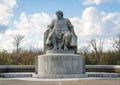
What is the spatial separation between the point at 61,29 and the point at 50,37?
1.06 meters

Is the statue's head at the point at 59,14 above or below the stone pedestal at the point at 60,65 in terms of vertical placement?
above

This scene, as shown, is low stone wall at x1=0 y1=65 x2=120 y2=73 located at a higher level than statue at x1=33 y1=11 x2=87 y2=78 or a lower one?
lower

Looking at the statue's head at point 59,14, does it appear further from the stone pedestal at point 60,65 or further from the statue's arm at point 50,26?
the stone pedestal at point 60,65

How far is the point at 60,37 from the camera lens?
68.2ft

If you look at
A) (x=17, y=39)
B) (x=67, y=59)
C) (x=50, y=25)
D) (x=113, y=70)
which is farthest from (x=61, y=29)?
(x=17, y=39)

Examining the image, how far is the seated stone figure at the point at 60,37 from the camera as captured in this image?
20.5 metres

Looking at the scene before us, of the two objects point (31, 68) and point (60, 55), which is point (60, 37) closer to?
point (60, 55)

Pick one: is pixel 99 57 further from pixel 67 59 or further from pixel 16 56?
pixel 67 59

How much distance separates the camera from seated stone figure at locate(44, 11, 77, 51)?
20.5 m

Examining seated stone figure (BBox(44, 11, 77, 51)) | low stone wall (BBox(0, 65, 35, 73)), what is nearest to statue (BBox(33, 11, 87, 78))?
seated stone figure (BBox(44, 11, 77, 51))

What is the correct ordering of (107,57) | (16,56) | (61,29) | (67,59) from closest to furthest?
(67,59)
(61,29)
(107,57)
(16,56)

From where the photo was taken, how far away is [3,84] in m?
14.2

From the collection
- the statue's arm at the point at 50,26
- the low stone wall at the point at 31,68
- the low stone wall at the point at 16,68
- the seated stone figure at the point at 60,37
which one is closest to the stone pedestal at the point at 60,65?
the seated stone figure at the point at 60,37

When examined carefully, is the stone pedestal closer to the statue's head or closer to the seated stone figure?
the seated stone figure
